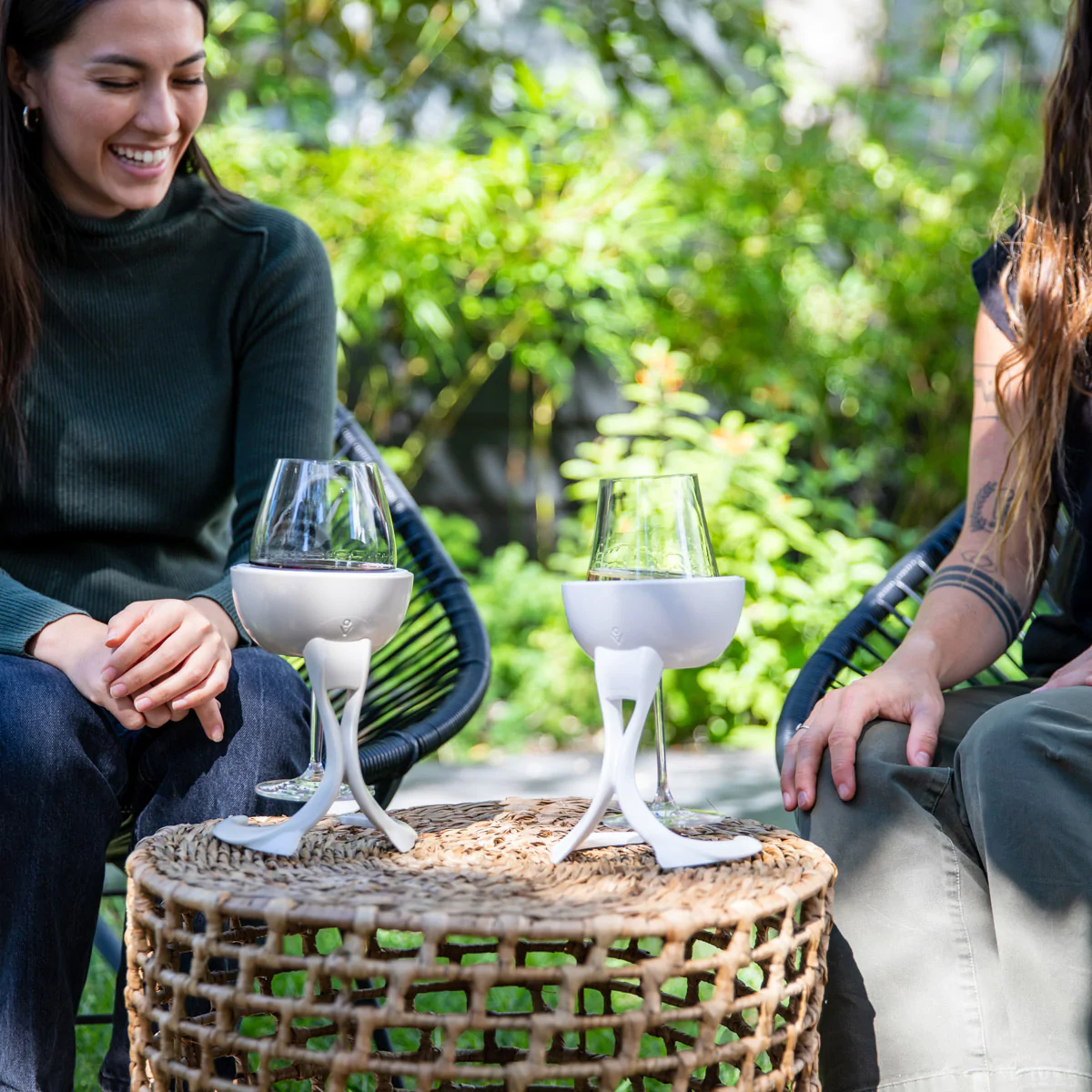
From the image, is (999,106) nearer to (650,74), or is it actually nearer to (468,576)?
(650,74)

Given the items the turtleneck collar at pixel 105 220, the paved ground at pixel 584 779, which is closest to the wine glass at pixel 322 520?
the turtleneck collar at pixel 105 220

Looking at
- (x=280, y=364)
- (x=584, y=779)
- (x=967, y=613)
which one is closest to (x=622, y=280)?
(x=584, y=779)

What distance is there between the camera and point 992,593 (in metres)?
1.40

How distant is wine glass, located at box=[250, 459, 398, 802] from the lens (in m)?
1.00

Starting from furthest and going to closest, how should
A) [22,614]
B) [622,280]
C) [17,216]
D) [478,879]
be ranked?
1. [622,280]
2. [17,216]
3. [22,614]
4. [478,879]

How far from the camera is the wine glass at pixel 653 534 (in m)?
0.95

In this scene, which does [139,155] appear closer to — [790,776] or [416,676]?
[416,676]

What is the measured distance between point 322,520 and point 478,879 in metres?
0.30

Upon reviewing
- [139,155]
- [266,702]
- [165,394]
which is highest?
[139,155]

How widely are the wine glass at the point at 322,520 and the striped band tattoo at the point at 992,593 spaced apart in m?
0.68

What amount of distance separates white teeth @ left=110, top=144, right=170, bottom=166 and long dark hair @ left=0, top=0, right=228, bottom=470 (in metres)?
0.11

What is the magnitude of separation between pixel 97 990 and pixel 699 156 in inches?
118

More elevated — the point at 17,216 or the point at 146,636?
the point at 17,216

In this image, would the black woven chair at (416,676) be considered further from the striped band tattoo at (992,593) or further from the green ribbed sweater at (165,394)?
the striped band tattoo at (992,593)
